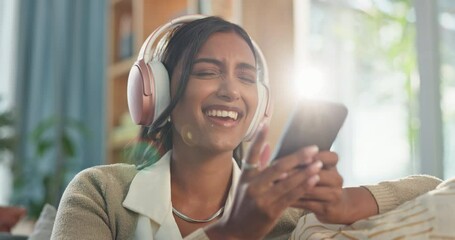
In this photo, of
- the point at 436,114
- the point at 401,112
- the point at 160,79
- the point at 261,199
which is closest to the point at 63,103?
the point at 401,112

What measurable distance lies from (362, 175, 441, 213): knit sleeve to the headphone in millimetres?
278

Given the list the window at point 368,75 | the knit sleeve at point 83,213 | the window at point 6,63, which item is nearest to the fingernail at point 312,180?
the knit sleeve at point 83,213

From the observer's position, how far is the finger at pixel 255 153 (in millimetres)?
772

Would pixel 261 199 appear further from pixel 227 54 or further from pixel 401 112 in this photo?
pixel 401 112

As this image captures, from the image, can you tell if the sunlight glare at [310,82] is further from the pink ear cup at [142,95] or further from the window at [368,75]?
the pink ear cup at [142,95]

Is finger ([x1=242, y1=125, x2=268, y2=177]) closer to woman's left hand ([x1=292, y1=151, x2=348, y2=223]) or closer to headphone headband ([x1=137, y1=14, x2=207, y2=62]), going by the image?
woman's left hand ([x1=292, y1=151, x2=348, y2=223])

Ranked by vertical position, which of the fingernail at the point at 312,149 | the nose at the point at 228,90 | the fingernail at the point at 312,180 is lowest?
the fingernail at the point at 312,180

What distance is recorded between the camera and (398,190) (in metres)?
1.07

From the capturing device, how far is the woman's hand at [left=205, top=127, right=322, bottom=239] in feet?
2.56

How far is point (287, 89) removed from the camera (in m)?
2.54

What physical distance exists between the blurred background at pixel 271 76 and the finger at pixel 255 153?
1475mm

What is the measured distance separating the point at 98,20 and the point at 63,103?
575mm

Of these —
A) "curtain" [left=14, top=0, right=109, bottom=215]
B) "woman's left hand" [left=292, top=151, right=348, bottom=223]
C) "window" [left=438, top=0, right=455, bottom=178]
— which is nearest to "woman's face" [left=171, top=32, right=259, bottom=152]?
A: "woman's left hand" [left=292, top=151, right=348, bottom=223]

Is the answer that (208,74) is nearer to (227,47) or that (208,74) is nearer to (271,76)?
(227,47)
